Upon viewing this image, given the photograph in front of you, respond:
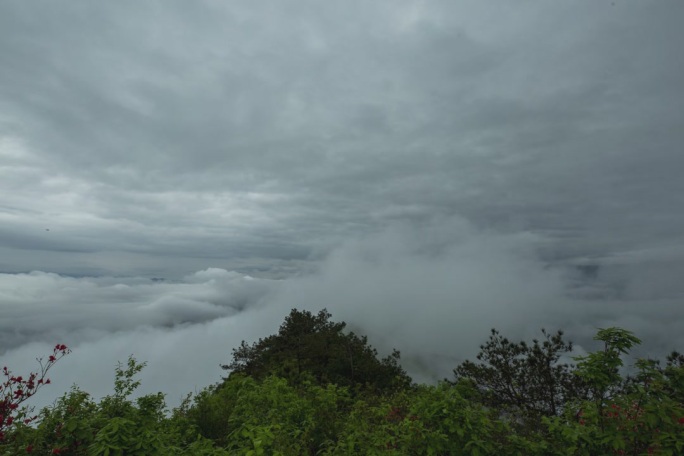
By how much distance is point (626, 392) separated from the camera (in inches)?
313

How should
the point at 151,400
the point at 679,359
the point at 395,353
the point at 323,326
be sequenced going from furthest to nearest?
1. the point at 323,326
2. the point at 395,353
3. the point at 679,359
4. the point at 151,400

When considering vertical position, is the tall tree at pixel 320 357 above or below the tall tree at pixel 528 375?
below

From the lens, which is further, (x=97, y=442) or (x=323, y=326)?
(x=323, y=326)

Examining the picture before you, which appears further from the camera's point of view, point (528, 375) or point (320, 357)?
point (320, 357)

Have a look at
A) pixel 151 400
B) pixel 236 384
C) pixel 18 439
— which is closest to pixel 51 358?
pixel 18 439

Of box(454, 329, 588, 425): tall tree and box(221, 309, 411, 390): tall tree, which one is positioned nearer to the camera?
box(454, 329, 588, 425): tall tree

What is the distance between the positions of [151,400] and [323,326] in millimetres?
35084

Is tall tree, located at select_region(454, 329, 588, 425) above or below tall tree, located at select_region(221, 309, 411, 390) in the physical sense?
above

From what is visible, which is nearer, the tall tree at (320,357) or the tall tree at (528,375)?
the tall tree at (528,375)

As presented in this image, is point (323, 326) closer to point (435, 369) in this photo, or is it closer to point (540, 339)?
point (540, 339)

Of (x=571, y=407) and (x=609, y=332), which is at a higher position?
(x=609, y=332)

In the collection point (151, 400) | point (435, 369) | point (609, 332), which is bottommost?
point (435, 369)

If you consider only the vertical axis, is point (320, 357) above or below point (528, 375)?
below

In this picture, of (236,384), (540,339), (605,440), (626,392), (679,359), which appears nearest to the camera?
(605,440)
